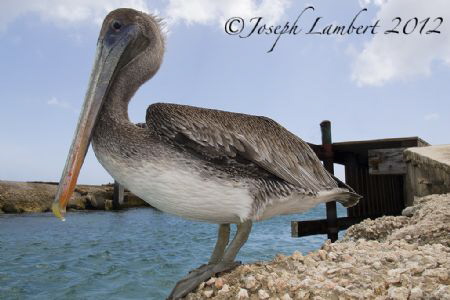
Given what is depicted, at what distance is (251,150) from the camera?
3.35 meters

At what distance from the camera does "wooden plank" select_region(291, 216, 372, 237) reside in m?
9.21

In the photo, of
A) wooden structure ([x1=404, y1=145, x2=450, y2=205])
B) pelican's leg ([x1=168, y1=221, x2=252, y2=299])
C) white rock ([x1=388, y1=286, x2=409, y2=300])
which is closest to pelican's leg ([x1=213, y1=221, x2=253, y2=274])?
pelican's leg ([x1=168, y1=221, x2=252, y2=299])

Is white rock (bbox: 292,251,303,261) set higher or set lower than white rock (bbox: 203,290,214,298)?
higher

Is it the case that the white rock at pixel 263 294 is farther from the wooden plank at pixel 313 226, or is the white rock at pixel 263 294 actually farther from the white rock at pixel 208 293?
the wooden plank at pixel 313 226

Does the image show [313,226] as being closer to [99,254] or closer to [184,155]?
[184,155]

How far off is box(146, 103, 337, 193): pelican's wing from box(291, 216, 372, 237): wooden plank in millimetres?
5404

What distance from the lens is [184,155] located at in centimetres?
312

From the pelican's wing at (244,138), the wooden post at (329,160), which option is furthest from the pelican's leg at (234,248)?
the wooden post at (329,160)

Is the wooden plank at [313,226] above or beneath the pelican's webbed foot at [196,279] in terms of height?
above

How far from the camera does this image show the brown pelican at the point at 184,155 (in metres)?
3.08

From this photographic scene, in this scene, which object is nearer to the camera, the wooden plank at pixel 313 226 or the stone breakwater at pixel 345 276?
the stone breakwater at pixel 345 276

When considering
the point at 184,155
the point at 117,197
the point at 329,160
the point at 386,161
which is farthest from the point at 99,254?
the point at 184,155

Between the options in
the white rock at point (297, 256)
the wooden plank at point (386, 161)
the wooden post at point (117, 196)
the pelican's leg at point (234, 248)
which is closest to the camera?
the pelican's leg at point (234, 248)

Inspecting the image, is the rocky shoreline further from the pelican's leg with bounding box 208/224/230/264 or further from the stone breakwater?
the stone breakwater
